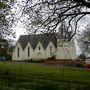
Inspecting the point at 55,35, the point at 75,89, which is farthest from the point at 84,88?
the point at 55,35

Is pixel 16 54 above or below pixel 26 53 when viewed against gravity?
below

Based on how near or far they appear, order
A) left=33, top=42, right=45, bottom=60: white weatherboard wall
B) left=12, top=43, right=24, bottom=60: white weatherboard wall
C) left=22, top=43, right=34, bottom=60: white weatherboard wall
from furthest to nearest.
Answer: left=12, top=43, right=24, bottom=60: white weatherboard wall
left=22, top=43, right=34, bottom=60: white weatherboard wall
left=33, top=42, right=45, bottom=60: white weatherboard wall

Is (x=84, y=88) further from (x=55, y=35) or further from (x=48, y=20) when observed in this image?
(x=48, y=20)

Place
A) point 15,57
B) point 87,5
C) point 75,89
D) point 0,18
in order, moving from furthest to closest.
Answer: point 15,57
point 0,18
point 75,89
point 87,5

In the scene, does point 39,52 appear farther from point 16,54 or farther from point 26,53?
point 16,54

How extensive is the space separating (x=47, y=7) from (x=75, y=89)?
23.4 feet

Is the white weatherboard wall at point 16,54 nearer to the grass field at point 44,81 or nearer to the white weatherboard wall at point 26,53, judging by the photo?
the white weatherboard wall at point 26,53

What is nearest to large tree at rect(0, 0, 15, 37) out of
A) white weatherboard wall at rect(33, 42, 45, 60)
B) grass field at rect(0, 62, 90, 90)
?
grass field at rect(0, 62, 90, 90)

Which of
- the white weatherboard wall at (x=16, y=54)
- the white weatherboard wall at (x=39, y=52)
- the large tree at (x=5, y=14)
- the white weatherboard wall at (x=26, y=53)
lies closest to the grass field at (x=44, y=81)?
the large tree at (x=5, y=14)

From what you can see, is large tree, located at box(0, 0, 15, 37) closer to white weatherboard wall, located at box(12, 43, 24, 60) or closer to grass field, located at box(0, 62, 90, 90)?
grass field, located at box(0, 62, 90, 90)

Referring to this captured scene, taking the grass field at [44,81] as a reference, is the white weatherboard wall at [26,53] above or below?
above

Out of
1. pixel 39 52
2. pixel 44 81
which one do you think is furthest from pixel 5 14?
pixel 39 52

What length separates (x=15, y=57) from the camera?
12019cm

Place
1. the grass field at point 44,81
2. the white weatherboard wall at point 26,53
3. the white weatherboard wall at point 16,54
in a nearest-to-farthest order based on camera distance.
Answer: the grass field at point 44,81 < the white weatherboard wall at point 26,53 < the white weatherboard wall at point 16,54
